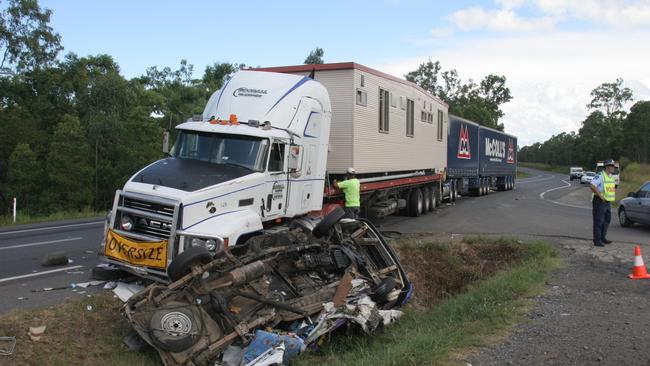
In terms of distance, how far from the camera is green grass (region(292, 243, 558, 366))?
18.3 ft

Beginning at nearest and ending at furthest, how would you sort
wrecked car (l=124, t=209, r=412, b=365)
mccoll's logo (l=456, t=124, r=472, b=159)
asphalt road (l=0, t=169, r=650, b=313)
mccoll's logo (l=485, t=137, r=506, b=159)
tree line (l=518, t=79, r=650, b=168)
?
wrecked car (l=124, t=209, r=412, b=365)
asphalt road (l=0, t=169, r=650, b=313)
mccoll's logo (l=456, t=124, r=472, b=159)
mccoll's logo (l=485, t=137, r=506, b=159)
tree line (l=518, t=79, r=650, b=168)

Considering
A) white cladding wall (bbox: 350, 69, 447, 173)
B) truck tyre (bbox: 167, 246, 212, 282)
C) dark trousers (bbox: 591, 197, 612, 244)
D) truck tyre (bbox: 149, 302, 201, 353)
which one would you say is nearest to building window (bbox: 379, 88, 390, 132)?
white cladding wall (bbox: 350, 69, 447, 173)

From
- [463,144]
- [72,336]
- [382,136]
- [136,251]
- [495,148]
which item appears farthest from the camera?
[495,148]

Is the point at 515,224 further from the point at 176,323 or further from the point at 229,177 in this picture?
the point at 176,323

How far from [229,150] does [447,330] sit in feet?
14.1

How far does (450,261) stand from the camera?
Result: 1177cm

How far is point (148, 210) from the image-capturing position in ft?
24.2

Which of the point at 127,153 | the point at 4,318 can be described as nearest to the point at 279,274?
the point at 4,318

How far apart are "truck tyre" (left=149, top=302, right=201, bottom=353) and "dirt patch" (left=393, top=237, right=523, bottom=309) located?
5.62 metres

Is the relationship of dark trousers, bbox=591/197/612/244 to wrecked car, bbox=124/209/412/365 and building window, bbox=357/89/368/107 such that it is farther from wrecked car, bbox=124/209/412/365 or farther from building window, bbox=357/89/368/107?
wrecked car, bbox=124/209/412/365

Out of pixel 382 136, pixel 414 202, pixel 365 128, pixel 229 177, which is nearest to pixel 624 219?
pixel 414 202

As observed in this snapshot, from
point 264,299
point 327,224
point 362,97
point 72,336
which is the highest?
point 362,97

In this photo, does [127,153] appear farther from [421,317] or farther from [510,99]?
[510,99]

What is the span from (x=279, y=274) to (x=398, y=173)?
381 inches
